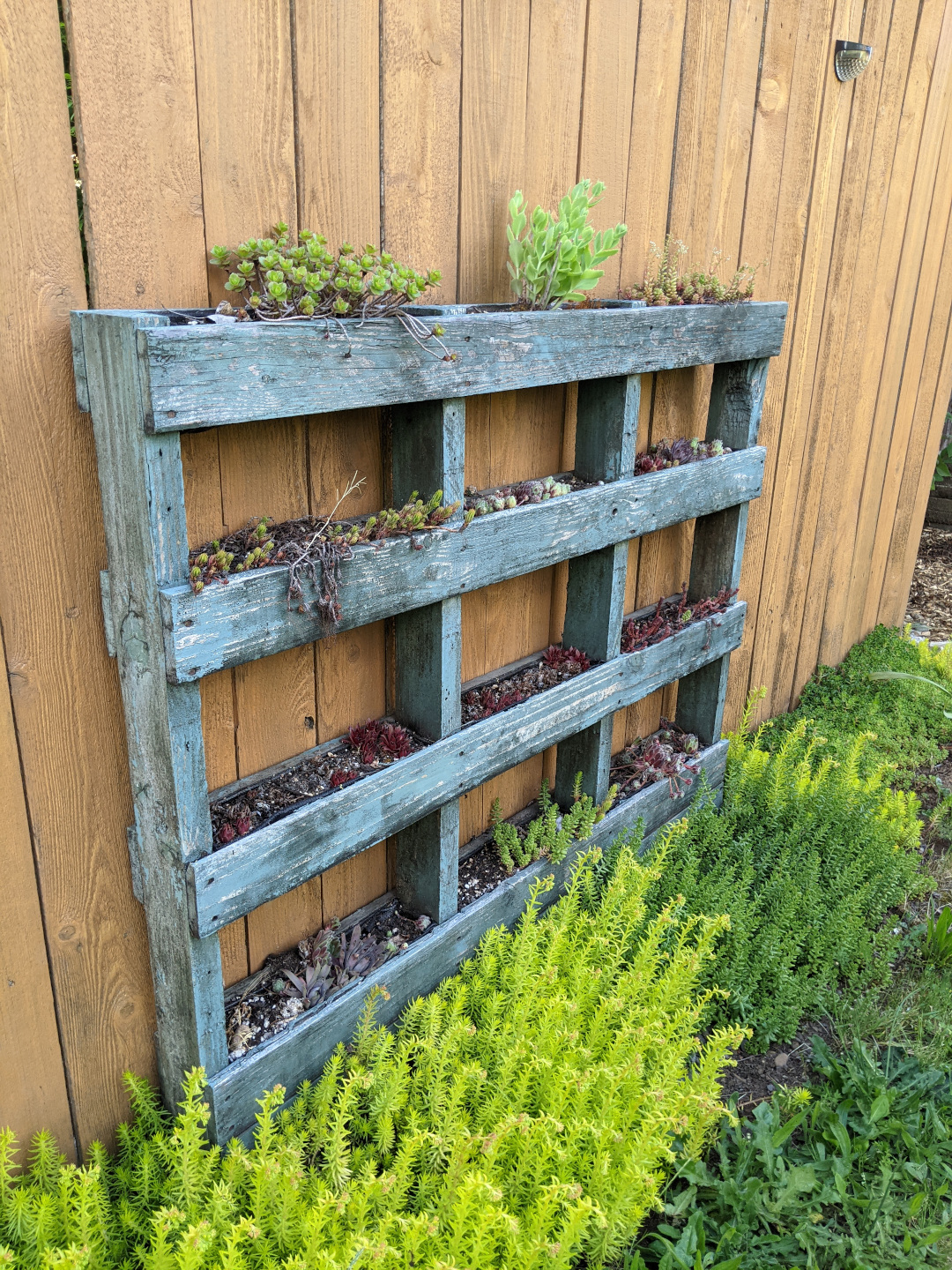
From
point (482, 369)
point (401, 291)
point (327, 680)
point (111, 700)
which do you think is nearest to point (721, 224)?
point (482, 369)

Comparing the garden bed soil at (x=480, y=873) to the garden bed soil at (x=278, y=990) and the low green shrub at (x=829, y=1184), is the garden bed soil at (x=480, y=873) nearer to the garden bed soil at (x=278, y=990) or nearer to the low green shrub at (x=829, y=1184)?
the garden bed soil at (x=278, y=990)

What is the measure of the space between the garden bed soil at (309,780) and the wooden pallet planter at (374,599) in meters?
0.07

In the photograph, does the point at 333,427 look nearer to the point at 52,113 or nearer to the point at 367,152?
the point at 367,152

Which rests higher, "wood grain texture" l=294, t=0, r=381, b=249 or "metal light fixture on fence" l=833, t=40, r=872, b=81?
"metal light fixture on fence" l=833, t=40, r=872, b=81

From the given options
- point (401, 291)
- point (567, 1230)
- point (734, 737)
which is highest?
point (401, 291)

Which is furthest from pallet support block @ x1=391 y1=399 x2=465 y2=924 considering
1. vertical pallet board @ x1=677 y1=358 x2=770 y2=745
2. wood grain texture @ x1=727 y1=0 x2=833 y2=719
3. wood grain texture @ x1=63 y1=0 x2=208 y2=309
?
wood grain texture @ x1=727 y1=0 x2=833 y2=719

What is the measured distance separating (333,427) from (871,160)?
3.02m

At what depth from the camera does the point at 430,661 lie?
7.39 ft

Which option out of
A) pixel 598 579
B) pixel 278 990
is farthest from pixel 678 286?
pixel 278 990

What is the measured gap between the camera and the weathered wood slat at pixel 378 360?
5.02 ft

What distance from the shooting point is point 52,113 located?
4.84 feet

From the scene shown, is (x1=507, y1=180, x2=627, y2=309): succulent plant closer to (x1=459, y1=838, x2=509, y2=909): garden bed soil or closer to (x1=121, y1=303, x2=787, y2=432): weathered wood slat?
(x1=121, y1=303, x2=787, y2=432): weathered wood slat

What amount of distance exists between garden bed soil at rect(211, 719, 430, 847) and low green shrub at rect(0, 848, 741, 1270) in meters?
0.49

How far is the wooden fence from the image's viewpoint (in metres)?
1.56
